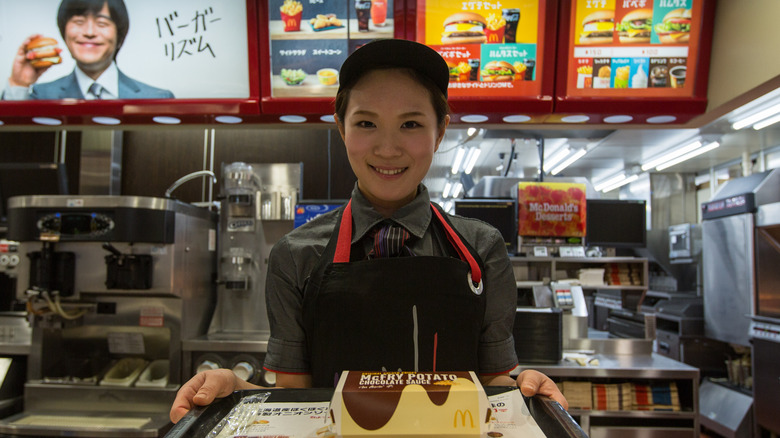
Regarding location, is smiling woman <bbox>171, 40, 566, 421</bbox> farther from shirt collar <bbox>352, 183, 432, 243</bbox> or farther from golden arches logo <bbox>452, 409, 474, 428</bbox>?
golden arches logo <bbox>452, 409, 474, 428</bbox>

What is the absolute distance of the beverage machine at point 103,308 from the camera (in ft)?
8.07

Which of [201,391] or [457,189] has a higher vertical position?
[457,189]

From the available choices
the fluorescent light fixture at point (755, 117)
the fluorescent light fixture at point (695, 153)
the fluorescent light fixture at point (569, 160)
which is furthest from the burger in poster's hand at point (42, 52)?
the fluorescent light fixture at point (695, 153)

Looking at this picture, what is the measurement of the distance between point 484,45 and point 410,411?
7.56ft

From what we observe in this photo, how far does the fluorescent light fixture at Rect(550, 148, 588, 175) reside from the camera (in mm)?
7407

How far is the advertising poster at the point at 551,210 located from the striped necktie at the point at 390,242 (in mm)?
2792

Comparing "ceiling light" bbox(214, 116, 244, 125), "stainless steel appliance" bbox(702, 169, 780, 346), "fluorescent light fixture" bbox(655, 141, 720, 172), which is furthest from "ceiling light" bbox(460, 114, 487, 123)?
"fluorescent light fixture" bbox(655, 141, 720, 172)

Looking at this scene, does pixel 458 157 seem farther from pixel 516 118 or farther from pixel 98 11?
pixel 98 11

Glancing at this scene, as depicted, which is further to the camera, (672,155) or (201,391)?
(672,155)

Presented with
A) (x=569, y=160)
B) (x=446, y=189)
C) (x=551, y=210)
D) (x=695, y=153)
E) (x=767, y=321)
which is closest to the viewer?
(x=551, y=210)

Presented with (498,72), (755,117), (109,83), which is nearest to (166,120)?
(109,83)

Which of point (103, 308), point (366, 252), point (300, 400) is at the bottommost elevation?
point (103, 308)

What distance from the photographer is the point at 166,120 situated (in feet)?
8.57

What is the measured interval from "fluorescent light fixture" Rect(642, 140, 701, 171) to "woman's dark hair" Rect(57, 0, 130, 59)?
Result: 6.70 metres
